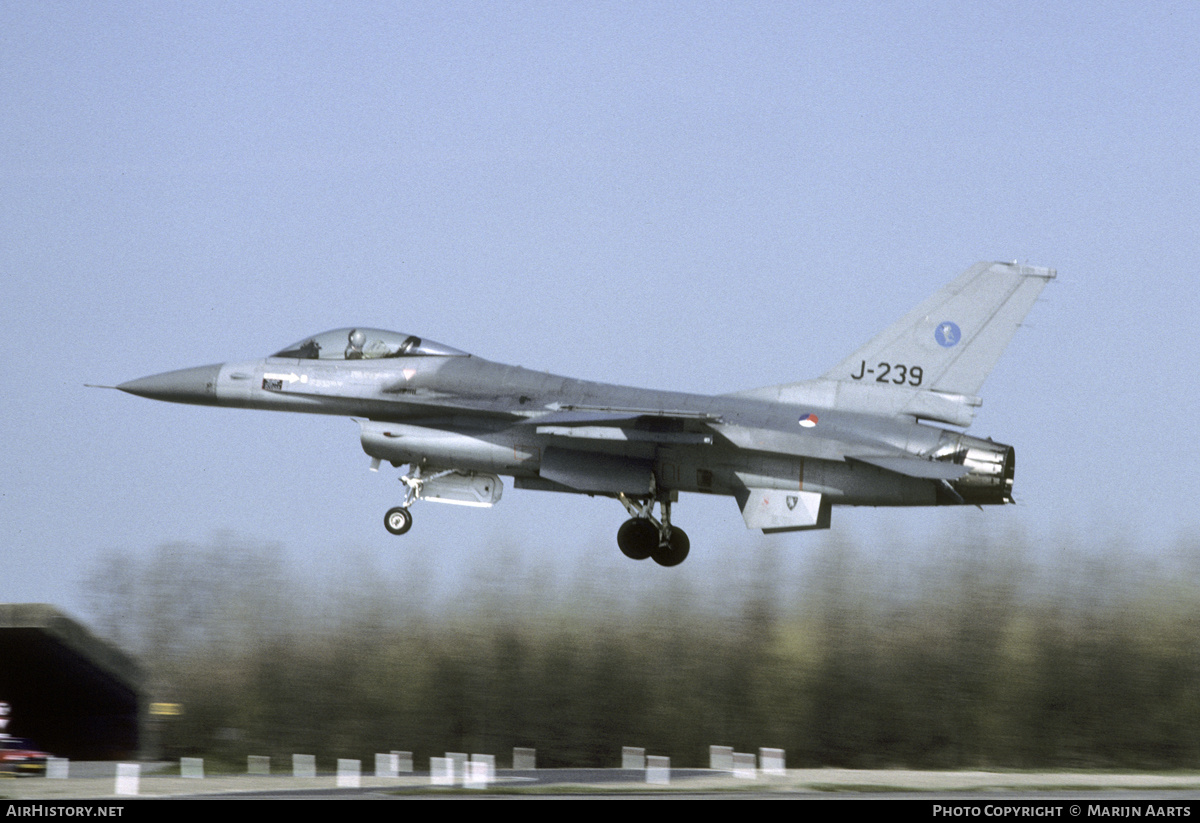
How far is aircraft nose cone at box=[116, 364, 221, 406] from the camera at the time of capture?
2206 cm

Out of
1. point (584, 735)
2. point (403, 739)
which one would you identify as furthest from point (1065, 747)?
point (403, 739)

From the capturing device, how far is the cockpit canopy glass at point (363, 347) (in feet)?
71.3

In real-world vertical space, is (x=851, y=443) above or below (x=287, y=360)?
below

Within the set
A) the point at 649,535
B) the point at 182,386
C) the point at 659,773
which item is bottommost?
the point at 659,773

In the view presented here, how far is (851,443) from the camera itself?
19641 mm

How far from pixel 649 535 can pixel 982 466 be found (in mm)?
4957

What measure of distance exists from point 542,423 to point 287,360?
15.1ft

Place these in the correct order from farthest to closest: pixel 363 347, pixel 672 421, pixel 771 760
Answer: pixel 771 760, pixel 363 347, pixel 672 421

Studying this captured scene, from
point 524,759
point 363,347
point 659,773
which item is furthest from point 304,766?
point 363,347

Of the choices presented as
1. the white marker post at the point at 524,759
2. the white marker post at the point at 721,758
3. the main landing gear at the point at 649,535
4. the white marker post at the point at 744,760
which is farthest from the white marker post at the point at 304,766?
the main landing gear at the point at 649,535

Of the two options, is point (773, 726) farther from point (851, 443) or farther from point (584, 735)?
point (851, 443)

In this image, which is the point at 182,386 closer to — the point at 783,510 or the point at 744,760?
the point at 783,510

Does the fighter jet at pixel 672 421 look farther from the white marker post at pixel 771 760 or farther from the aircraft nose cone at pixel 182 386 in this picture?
the white marker post at pixel 771 760

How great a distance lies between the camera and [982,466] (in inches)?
748
